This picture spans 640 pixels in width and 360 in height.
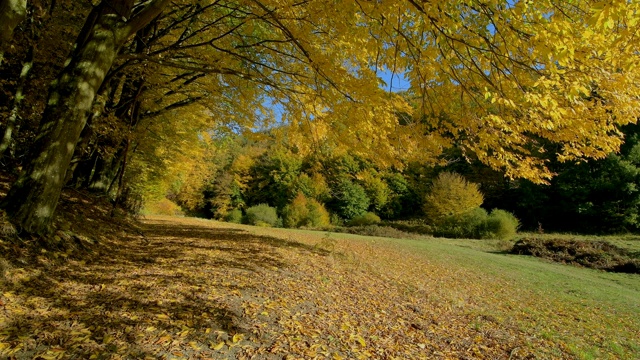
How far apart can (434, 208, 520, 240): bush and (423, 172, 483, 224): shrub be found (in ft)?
2.02

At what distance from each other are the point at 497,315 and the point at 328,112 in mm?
4250

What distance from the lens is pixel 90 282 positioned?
3693 millimetres

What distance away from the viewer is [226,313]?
3373 millimetres

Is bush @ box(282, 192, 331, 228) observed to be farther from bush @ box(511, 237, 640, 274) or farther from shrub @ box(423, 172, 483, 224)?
bush @ box(511, 237, 640, 274)

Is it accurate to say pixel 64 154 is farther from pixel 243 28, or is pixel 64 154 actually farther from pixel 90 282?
pixel 243 28

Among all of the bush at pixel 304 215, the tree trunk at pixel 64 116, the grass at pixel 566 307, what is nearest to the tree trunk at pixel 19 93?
the tree trunk at pixel 64 116

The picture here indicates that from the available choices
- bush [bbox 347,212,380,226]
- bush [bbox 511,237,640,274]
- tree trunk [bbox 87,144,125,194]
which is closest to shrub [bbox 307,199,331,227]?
bush [bbox 347,212,380,226]

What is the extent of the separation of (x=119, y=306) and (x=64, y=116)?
235 cm

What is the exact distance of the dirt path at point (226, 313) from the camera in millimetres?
2613

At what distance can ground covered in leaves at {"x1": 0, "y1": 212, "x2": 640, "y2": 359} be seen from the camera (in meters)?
2.67

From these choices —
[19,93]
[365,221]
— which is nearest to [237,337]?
[19,93]

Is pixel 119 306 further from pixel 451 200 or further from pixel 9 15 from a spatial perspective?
pixel 451 200

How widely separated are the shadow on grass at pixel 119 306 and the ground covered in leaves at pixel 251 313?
0.04ft

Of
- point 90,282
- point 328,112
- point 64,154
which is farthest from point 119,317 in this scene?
point 328,112
